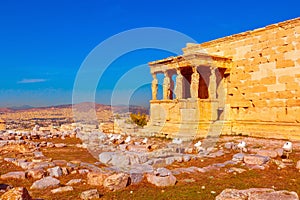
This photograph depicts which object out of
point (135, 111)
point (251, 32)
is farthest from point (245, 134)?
point (135, 111)

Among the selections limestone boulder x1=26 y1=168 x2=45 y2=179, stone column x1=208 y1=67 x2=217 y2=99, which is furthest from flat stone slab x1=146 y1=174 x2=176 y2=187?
stone column x1=208 y1=67 x2=217 y2=99

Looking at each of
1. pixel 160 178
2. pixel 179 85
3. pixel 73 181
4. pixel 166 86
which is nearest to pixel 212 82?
pixel 179 85

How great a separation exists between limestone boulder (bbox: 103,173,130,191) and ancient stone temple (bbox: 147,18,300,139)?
8.12 m

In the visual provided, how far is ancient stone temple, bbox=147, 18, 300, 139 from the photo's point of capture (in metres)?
12.8

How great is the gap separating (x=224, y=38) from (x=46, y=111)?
4789 cm

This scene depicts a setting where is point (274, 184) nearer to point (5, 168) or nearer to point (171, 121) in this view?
point (5, 168)

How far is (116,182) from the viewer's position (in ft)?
19.3

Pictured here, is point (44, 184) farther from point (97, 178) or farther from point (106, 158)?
point (106, 158)

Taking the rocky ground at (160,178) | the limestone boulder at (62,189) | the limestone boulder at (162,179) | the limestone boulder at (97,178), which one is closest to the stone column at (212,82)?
the rocky ground at (160,178)

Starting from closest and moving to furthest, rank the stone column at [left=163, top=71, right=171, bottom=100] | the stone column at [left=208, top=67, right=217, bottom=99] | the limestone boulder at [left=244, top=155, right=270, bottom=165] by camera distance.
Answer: the limestone boulder at [left=244, top=155, right=270, bottom=165] → the stone column at [left=208, top=67, right=217, bottom=99] → the stone column at [left=163, top=71, right=171, bottom=100]

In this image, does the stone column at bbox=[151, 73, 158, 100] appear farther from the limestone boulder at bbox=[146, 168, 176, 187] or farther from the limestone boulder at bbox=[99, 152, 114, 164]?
the limestone boulder at bbox=[146, 168, 176, 187]

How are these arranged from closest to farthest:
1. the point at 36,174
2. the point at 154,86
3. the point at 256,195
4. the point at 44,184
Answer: the point at 256,195, the point at 44,184, the point at 36,174, the point at 154,86

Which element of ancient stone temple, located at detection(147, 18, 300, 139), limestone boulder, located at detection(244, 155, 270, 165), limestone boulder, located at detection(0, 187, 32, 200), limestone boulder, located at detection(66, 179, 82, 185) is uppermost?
A: ancient stone temple, located at detection(147, 18, 300, 139)

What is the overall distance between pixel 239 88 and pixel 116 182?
1099 centimetres
